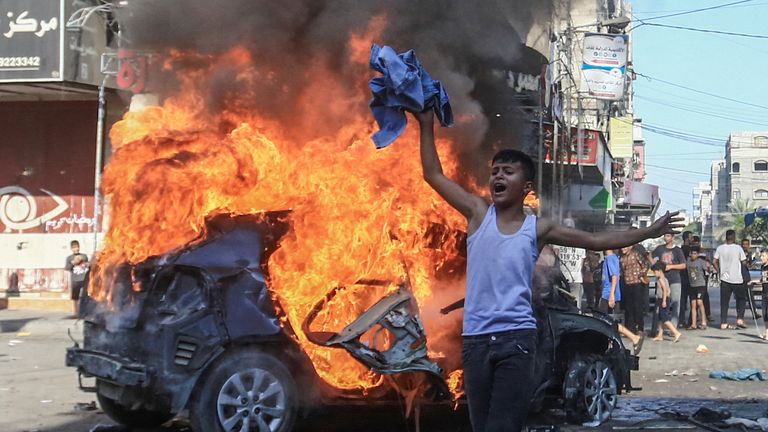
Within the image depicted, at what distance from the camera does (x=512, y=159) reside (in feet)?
13.3

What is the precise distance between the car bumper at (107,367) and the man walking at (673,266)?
12069 mm

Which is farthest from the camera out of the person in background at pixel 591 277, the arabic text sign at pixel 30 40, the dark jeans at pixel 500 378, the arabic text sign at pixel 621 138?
the arabic text sign at pixel 621 138

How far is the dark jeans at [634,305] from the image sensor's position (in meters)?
14.4

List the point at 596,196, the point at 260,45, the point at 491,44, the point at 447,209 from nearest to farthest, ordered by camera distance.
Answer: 1. the point at 447,209
2. the point at 260,45
3. the point at 491,44
4. the point at 596,196

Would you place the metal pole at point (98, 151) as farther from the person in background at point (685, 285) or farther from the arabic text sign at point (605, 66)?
the person in background at point (685, 285)

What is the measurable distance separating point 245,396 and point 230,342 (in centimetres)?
39

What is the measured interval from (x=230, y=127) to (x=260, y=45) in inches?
36.2

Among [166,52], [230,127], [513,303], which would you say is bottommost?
[513,303]

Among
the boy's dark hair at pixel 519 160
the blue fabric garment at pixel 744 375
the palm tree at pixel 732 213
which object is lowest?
the blue fabric garment at pixel 744 375

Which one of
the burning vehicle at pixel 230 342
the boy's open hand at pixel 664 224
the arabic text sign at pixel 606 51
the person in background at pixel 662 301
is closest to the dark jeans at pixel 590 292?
→ the person in background at pixel 662 301

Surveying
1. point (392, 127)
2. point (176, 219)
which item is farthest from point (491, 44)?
point (392, 127)

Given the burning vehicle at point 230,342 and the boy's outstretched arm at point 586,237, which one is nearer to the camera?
the boy's outstretched arm at point 586,237

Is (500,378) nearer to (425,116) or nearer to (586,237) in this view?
(586,237)

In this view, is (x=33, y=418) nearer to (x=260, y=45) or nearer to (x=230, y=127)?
(x=230, y=127)
